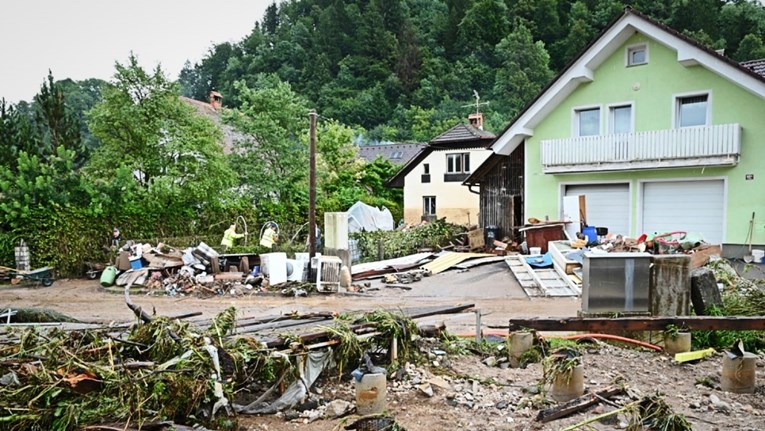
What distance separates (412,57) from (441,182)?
4451 centimetres

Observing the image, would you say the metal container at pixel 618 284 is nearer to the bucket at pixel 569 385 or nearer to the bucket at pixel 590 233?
the bucket at pixel 569 385

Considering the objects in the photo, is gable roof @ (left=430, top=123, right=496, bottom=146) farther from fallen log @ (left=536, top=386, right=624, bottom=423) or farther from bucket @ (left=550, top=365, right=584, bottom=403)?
fallen log @ (left=536, top=386, right=624, bottom=423)

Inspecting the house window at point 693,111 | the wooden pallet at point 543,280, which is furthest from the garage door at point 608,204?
the wooden pallet at point 543,280

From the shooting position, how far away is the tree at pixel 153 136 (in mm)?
23062

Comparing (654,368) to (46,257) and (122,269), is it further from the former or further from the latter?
(46,257)

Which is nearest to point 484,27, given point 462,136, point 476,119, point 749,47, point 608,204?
point 749,47

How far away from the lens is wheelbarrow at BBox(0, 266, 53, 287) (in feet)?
58.4

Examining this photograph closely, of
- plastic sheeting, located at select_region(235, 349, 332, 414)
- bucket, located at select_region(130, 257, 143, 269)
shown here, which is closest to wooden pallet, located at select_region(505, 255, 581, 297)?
plastic sheeting, located at select_region(235, 349, 332, 414)

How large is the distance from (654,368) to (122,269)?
1608 cm

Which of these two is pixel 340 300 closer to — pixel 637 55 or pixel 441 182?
pixel 637 55

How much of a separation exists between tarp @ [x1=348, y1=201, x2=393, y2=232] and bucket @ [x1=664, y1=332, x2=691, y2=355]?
20.8m

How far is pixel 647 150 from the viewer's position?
18047mm

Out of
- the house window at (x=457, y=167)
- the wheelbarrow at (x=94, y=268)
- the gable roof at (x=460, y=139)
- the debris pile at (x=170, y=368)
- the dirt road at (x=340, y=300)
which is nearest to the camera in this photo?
the debris pile at (x=170, y=368)

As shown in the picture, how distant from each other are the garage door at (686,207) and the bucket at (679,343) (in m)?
11.8
